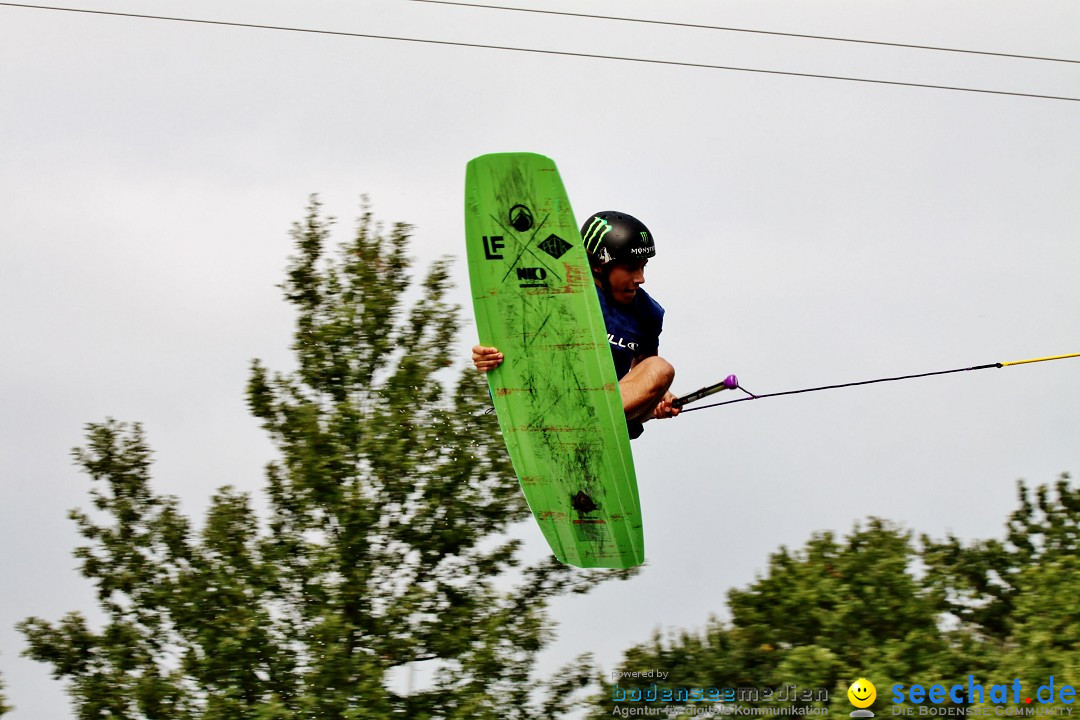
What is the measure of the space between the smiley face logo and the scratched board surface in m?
6.16

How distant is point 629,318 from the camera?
8.09 m

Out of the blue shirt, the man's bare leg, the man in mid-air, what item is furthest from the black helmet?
the man's bare leg

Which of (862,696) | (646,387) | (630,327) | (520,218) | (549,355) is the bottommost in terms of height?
(862,696)

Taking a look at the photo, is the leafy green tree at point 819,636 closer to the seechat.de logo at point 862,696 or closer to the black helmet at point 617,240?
the seechat.de logo at point 862,696

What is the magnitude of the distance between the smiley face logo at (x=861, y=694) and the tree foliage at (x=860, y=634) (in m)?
0.13

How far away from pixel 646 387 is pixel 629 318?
1.71ft

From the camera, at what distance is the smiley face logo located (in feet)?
44.0

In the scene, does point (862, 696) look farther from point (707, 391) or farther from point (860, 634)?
point (707, 391)

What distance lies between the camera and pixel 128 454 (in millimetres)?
16984

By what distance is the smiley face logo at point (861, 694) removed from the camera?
13.4 m

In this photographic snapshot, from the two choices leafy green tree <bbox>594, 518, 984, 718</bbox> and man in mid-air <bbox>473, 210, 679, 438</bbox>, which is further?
leafy green tree <bbox>594, 518, 984, 718</bbox>

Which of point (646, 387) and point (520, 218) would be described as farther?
point (520, 218)

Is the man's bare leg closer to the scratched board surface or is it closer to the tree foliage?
the scratched board surface

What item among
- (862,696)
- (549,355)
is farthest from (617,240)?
(862,696)
